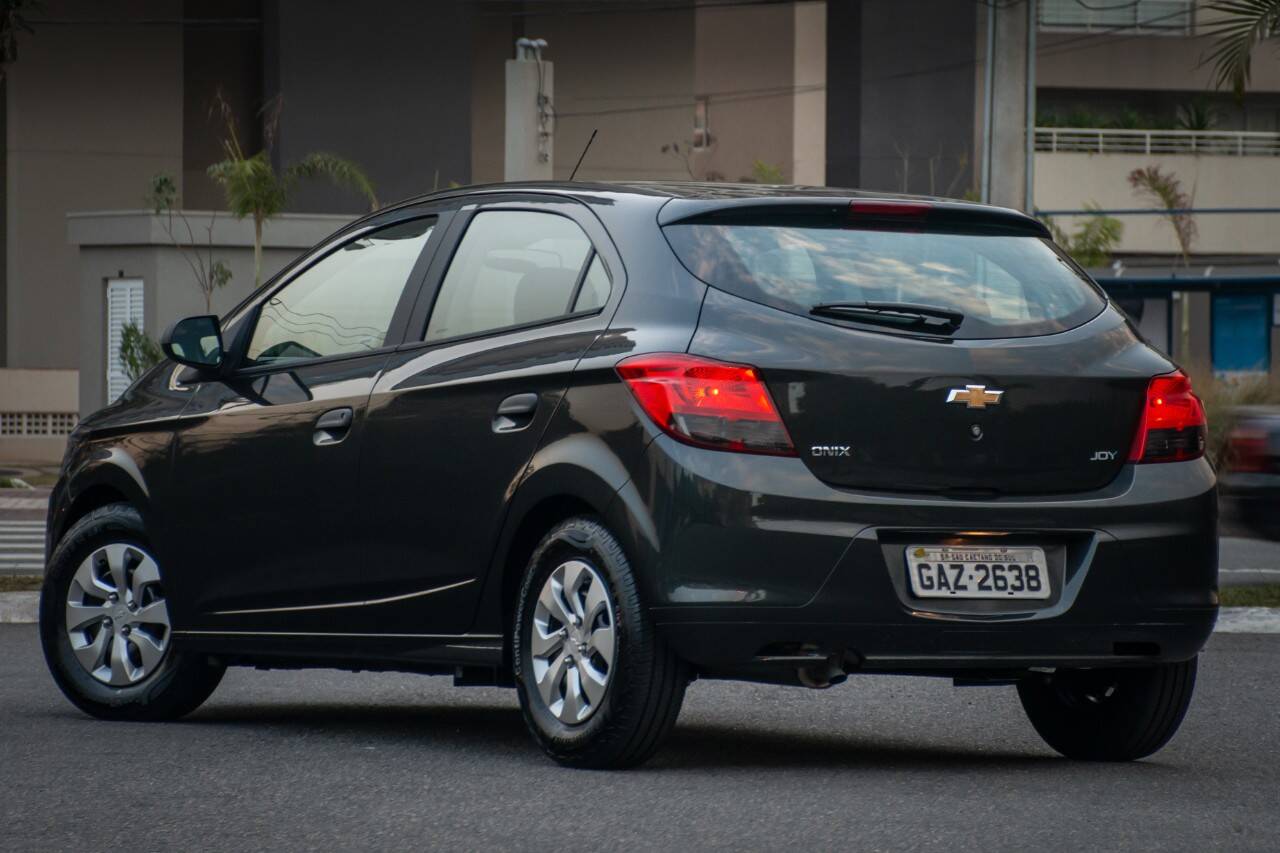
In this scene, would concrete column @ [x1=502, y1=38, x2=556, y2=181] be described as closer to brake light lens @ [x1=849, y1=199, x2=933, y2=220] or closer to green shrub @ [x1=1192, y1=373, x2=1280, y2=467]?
green shrub @ [x1=1192, y1=373, x2=1280, y2=467]

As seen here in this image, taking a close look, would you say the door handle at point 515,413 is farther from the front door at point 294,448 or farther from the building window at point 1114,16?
the building window at point 1114,16

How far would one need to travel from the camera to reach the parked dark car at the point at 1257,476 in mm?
11703

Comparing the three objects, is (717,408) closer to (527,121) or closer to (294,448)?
(294,448)

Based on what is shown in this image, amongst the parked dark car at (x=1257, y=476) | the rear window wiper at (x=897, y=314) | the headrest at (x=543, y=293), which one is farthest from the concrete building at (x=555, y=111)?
the rear window wiper at (x=897, y=314)

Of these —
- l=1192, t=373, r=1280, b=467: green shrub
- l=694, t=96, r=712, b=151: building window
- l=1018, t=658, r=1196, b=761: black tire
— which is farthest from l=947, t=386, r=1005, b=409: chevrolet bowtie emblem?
l=694, t=96, r=712, b=151: building window

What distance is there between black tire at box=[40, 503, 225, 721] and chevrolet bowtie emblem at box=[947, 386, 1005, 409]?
2.90 m

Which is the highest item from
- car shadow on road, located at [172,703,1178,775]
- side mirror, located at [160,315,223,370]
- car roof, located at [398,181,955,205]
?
car roof, located at [398,181,955,205]

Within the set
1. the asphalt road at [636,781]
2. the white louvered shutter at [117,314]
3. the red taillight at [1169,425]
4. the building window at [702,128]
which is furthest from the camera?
the building window at [702,128]

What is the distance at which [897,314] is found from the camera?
6094 millimetres

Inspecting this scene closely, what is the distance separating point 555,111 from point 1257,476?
35660 millimetres

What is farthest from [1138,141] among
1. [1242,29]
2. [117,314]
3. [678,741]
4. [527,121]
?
[678,741]

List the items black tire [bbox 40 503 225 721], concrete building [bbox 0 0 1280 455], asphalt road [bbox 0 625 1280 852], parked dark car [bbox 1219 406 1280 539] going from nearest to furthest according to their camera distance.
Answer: asphalt road [bbox 0 625 1280 852] < black tire [bbox 40 503 225 721] < parked dark car [bbox 1219 406 1280 539] < concrete building [bbox 0 0 1280 455]

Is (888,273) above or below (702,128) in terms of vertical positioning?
below

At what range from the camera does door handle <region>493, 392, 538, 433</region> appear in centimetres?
628
